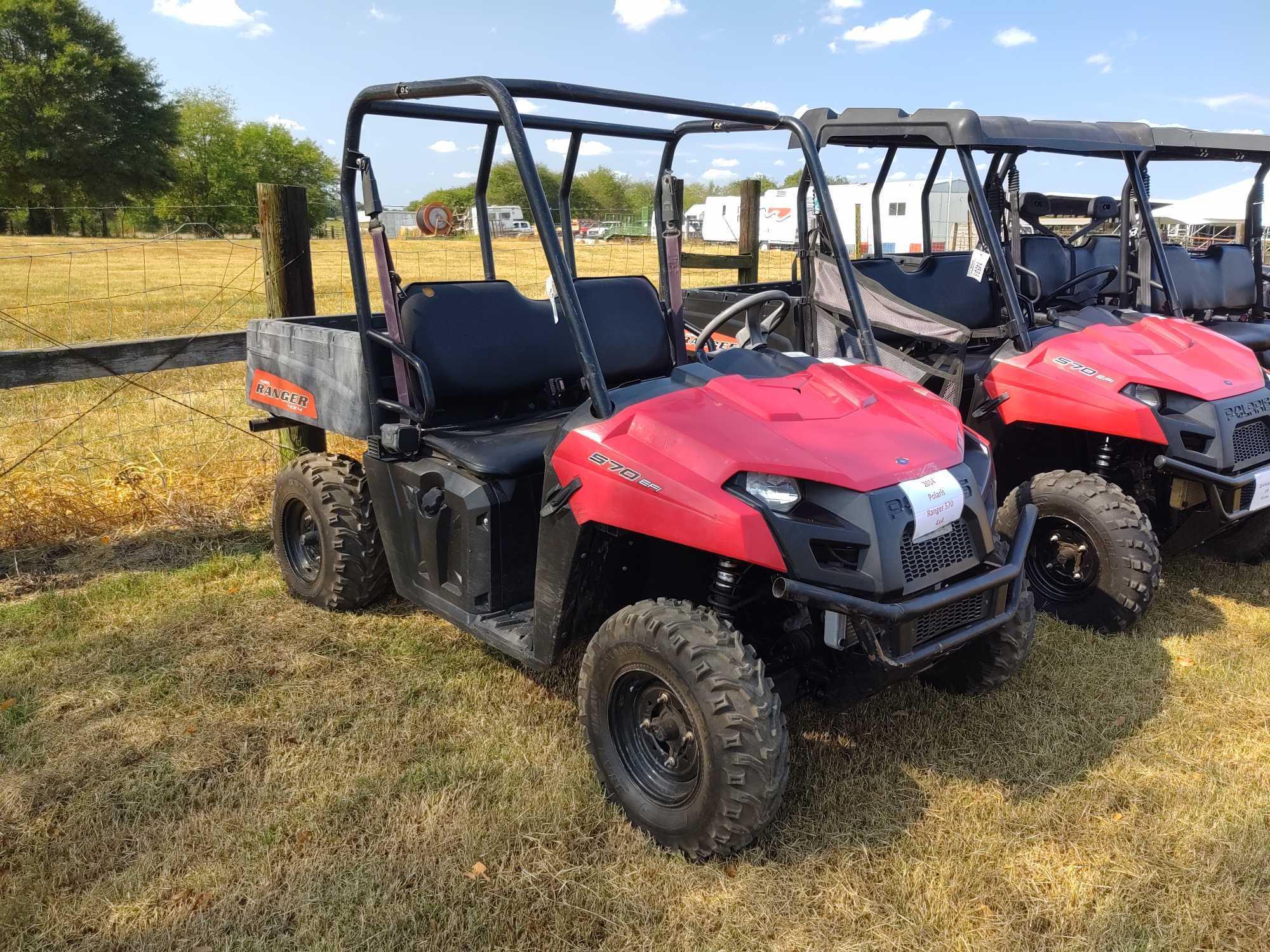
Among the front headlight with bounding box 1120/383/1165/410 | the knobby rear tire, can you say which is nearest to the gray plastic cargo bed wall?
the knobby rear tire

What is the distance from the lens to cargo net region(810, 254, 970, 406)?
454 centimetres

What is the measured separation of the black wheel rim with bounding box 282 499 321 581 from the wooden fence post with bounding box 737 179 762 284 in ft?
15.8

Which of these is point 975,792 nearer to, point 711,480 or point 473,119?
point 711,480

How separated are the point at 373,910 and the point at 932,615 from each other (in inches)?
64.5

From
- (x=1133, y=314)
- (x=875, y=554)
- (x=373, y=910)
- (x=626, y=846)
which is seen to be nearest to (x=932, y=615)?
(x=875, y=554)

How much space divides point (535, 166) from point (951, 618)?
5.71 feet

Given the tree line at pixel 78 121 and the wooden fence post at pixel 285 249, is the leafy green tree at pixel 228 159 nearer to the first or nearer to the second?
the tree line at pixel 78 121

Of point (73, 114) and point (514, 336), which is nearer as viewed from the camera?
point (514, 336)

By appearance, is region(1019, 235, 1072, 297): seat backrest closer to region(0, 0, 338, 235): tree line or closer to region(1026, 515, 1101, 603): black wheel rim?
region(1026, 515, 1101, 603): black wheel rim

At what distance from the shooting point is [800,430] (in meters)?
2.62

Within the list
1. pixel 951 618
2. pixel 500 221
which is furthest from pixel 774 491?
pixel 500 221

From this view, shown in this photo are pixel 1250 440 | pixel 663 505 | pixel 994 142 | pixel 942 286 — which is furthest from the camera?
pixel 942 286

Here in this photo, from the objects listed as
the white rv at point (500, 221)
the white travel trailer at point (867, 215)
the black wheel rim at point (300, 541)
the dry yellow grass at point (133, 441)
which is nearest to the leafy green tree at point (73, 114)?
the white travel trailer at point (867, 215)

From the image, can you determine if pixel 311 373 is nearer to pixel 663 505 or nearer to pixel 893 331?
pixel 663 505
